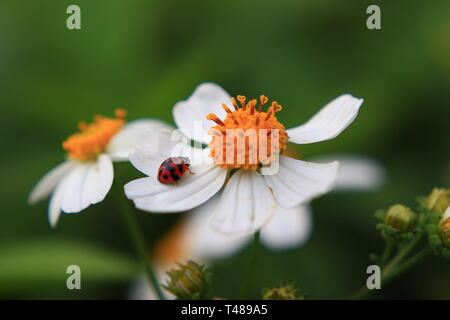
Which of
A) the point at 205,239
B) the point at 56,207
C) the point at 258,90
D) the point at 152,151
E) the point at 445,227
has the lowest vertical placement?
the point at 205,239

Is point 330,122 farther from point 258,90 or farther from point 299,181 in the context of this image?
point 258,90

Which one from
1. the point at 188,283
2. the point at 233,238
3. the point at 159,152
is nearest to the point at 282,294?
the point at 188,283

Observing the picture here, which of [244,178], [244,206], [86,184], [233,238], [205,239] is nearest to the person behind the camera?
[244,206]

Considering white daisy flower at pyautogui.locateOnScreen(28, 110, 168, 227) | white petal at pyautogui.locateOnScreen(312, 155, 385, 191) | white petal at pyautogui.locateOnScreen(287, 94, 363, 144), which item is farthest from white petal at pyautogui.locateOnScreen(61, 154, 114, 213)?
white petal at pyautogui.locateOnScreen(312, 155, 385, 191)

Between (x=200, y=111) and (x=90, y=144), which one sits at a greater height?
(x=200, y=111)
